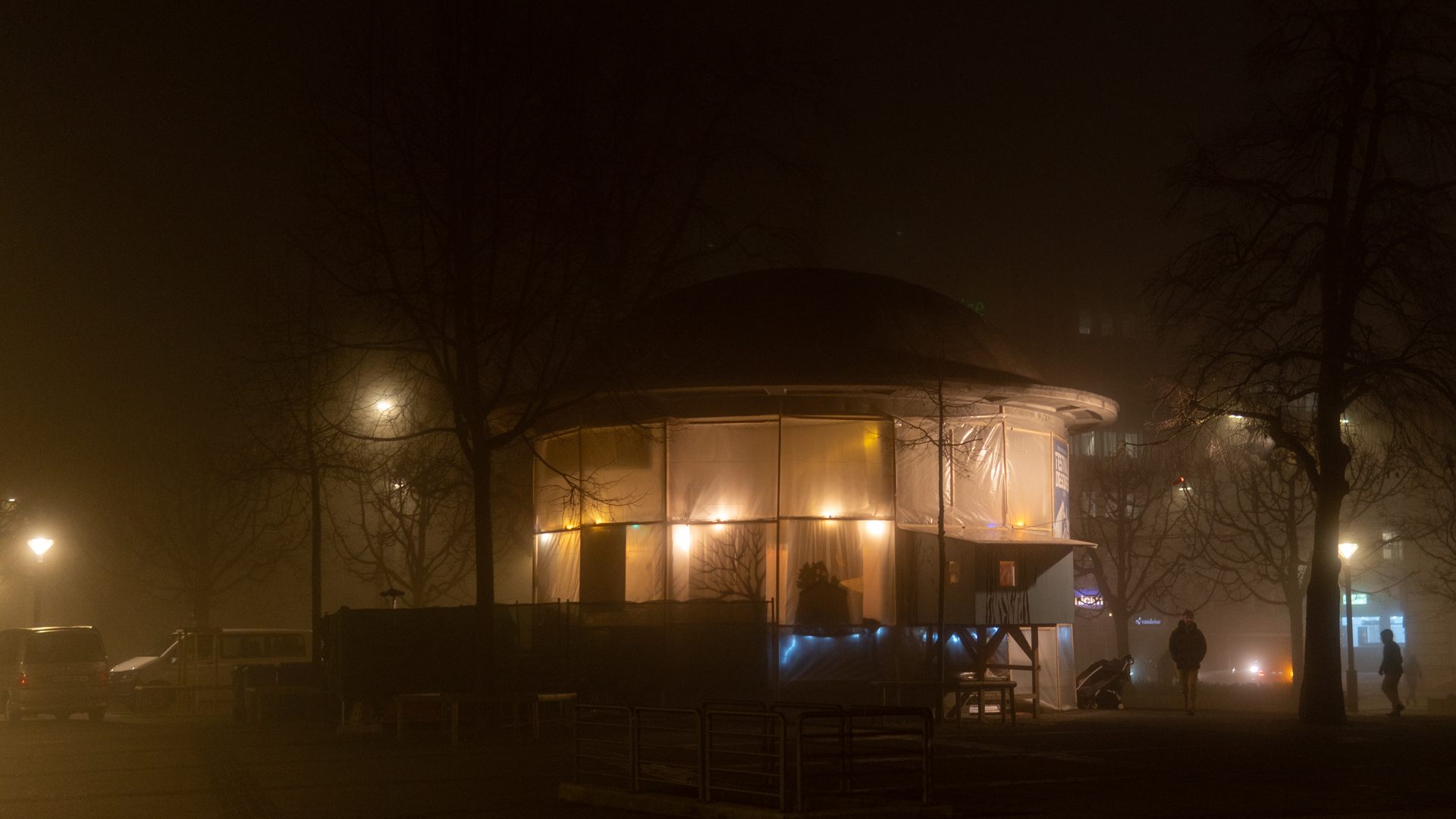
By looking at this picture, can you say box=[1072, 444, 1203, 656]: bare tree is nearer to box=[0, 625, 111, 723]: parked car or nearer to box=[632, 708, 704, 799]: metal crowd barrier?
box=[0, 625, 111, 723]: parked car

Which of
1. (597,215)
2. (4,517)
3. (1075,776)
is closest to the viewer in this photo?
(1075,776)

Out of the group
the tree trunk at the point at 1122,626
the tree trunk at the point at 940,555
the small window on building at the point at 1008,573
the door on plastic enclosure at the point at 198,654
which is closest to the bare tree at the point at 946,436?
the tree trunk at the point at 940,555

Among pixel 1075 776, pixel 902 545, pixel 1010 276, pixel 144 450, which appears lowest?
pixel 1075 776

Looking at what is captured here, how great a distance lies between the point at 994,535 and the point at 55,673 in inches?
790

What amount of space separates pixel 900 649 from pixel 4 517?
1073 inches

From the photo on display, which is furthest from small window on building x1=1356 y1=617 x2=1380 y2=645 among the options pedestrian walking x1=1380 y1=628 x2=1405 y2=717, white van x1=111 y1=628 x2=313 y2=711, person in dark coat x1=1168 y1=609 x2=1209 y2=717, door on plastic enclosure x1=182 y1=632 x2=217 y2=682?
door on plastic enclosure x1=182 y1=632 x2=217 y2=682

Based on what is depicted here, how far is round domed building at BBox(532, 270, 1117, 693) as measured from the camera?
28562mm

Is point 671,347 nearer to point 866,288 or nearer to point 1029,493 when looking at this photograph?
point 866,288

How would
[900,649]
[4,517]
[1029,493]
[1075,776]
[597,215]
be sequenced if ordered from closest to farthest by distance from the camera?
[1075,776] → [597,215] → [900,649] → [1029,493] → [4,517]

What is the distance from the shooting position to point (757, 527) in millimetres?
29109

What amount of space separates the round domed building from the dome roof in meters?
0.06

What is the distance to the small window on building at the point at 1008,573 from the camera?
94.4ft

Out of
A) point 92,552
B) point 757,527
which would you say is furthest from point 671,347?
point 92,552

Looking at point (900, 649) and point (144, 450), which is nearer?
point (900, 649)
